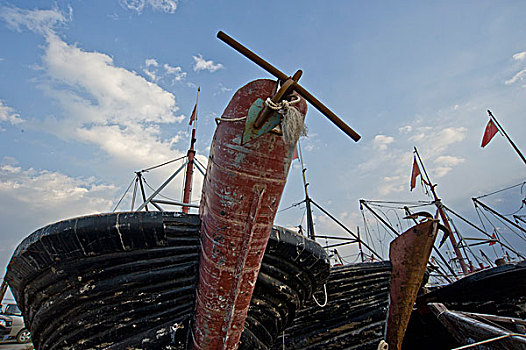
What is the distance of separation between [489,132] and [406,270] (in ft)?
46.9

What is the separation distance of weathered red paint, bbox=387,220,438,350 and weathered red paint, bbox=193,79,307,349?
2989 mm

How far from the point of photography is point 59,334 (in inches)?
125

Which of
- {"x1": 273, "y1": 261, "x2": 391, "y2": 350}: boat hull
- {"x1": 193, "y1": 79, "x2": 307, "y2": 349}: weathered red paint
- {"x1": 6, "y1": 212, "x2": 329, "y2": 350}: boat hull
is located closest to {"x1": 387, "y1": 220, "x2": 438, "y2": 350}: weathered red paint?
{"x1": 273, "y1": 261, "x2": 391, "y2": 350}: boat hull

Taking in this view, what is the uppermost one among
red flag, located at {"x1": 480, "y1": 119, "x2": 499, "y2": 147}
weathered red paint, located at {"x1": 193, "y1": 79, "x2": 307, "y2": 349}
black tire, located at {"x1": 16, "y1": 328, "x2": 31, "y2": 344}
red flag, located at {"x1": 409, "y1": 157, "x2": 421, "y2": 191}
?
red flag, located at {"x1": 409, "y1": 157, "x2": 421, "y2": 191}

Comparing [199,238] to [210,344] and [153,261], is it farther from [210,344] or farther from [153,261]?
[210,344]

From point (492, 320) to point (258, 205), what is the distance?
193 inches

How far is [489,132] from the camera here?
15.2 metres

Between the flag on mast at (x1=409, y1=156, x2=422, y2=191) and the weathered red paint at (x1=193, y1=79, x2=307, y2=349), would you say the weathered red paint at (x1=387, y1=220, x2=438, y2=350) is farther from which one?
the flag on mast at (x1=409, y1=156, x2=422, y2=191)

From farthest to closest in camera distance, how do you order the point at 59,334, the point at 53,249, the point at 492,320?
the point at 492,320 → the point at 59,334 → the point at 53,249

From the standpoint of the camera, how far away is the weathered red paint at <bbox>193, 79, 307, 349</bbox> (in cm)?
226

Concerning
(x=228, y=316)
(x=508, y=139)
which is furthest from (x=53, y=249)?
(x=508, y=139)

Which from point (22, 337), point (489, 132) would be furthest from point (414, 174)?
point (22, 337)

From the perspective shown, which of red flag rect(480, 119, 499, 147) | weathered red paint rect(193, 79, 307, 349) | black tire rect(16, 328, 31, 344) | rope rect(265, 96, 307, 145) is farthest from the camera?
red flag rect(480, 119, 499, 147)

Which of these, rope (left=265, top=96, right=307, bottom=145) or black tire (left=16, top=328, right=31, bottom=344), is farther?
black tire (left=16, top=328, right=31, bottom=344)
